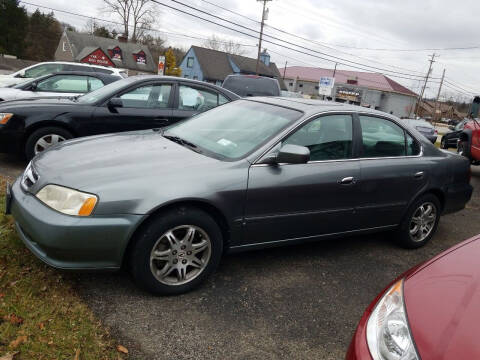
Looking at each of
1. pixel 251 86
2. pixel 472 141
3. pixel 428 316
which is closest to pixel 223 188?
pixel 428 316

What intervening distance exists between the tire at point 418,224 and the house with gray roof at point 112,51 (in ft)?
178

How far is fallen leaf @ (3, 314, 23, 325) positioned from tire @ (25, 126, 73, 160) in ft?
11.2

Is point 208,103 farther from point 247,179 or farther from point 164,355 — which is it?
point 164,355

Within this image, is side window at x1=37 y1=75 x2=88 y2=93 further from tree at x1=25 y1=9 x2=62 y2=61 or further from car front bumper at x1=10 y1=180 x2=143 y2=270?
tree at x1=25 y1=9 x2=62 y2=61

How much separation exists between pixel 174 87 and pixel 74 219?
3885 millimetres

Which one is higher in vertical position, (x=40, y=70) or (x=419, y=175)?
(x=40, y=70)

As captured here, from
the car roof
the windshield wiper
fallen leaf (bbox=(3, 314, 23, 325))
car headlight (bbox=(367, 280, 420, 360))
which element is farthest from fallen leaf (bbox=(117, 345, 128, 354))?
the car roof

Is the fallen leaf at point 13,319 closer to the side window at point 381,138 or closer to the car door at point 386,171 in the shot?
the car door at point 386,171

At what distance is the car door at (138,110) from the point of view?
569cm

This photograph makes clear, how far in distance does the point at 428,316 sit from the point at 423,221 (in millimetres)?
3236

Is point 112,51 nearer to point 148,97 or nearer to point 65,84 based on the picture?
point 65,84

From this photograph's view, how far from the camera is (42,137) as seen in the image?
18.1 feet

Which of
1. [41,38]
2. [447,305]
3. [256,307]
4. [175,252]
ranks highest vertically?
[41,38]

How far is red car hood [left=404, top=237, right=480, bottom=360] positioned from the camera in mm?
1438
